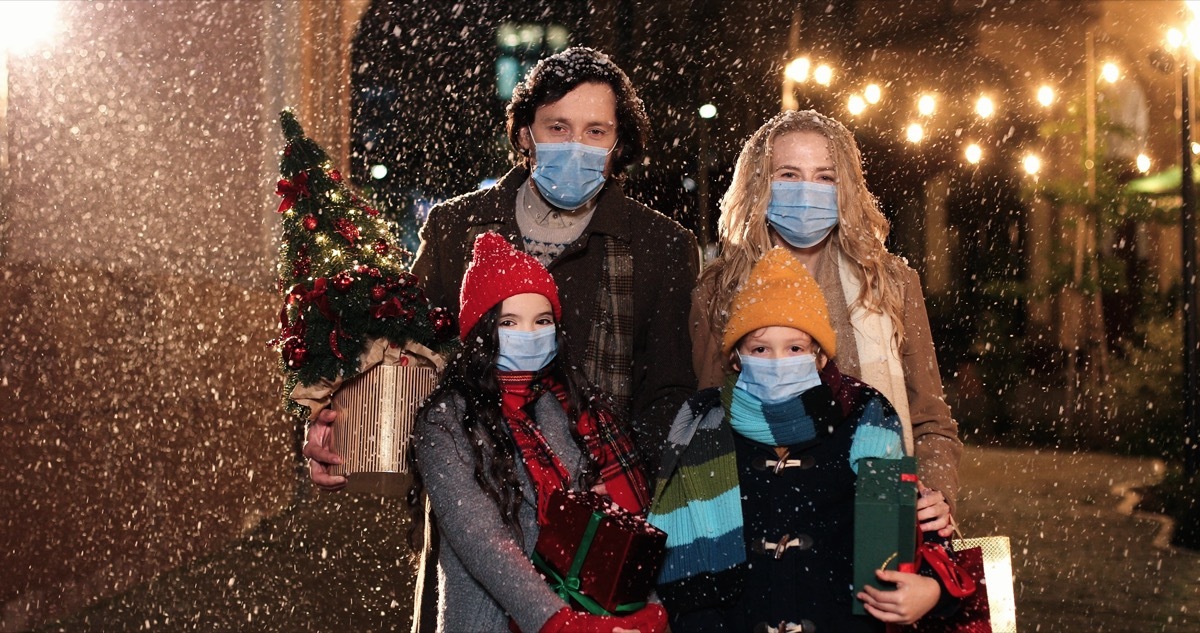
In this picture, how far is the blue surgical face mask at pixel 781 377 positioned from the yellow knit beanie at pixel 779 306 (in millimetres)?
74

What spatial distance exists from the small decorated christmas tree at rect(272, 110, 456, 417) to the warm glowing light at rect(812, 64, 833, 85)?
1831cm

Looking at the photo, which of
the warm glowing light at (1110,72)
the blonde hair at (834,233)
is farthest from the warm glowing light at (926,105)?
the blonde hair at (834,233)

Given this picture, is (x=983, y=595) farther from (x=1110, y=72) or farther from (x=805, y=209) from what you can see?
(x=1110, y=72)

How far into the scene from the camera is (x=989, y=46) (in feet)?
82.3

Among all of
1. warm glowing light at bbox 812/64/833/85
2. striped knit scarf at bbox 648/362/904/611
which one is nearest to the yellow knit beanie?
striped knit scarf at bbox 648/362/904/611

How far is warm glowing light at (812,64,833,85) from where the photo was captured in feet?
71.3

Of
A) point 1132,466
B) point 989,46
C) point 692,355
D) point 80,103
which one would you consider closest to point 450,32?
point 989,46

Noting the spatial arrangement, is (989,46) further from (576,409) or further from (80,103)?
(576,409)

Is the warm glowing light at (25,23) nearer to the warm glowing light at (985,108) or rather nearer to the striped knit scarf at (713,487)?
the striped knit scarf at (713,487)

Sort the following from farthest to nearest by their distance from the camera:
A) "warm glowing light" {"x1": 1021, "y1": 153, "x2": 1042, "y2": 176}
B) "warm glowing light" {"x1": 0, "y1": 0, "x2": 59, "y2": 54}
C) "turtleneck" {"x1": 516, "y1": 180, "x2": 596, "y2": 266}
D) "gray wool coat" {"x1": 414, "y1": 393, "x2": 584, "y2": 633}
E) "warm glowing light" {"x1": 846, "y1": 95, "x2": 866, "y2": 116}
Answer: "warm glowing light" {"x1": 846, "y1": 95, "x2": 866, "y2": 116} → "warm glowing light" {"x1": 1021, "y1": 153, "x2": 1042, "y2": 176} → "warm glowing light" {"x1": 0, "y1": 0, "x2": 59, "y2": 54} → "turtleneck" {"x1": 516, "y1": 180, "x2": 596, "y2": 266} → "gray wool coat" {"x1": 414, "y1": 393, "x2": 584, "y2": 633}

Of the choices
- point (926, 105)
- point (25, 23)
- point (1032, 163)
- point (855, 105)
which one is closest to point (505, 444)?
point (25, 23)

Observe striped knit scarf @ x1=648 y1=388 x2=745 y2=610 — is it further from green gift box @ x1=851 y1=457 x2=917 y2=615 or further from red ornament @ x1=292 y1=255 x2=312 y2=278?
red ornament @ x1=292 y1=255 x2=312 y2=278

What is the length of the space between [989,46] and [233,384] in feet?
62.6

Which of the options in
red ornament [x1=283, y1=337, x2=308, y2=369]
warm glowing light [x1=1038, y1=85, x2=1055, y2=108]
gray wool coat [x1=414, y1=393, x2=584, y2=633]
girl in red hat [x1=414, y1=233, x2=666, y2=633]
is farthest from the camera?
warm glowing light [x1=1038, y1=85, x2=1055, y2=108]
